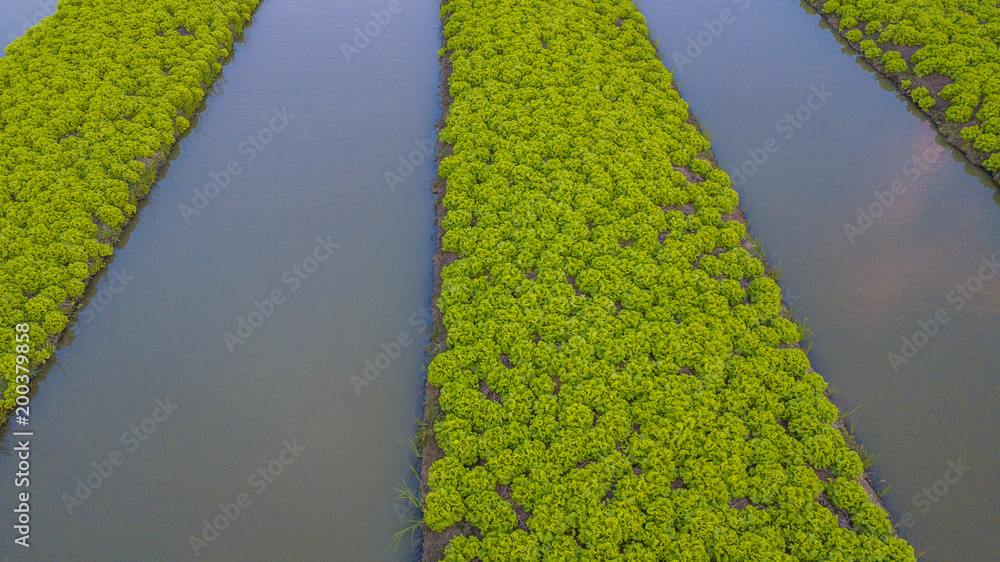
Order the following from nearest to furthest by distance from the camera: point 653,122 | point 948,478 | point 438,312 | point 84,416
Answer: point 948,478, point 84,416, point 438,312, point 653,122

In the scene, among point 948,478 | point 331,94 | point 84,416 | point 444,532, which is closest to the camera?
point 444,532

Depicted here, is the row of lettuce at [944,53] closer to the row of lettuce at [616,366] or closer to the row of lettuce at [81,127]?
the row of lettuce at [616,366]

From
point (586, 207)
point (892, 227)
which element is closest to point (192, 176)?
point (586, 207)

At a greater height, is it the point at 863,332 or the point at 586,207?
the point at 586,207

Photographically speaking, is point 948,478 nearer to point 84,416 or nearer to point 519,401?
point 519,401

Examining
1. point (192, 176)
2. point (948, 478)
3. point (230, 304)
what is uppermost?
point (192, 176)

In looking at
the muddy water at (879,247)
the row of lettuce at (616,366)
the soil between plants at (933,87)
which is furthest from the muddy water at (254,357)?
the soil between plants at (933,87)

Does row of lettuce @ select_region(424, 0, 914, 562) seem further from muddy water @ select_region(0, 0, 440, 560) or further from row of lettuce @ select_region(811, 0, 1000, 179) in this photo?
row of lettuce @ select_region(811, 0, 1000, 179)

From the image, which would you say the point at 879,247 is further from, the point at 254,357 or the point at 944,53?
the point at 254,357

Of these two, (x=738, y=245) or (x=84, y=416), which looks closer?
(x=84, y=416)
